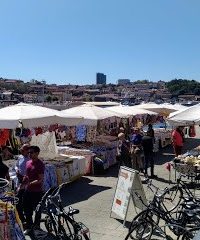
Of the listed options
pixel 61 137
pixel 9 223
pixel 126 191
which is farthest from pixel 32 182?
pixel 61 137

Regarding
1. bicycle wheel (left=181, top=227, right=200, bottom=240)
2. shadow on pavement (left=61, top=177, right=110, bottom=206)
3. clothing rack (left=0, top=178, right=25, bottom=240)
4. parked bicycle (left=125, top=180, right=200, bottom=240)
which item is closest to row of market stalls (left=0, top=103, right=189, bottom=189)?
shadow on pavement (left=61, top=177, right=110, bottom=206)

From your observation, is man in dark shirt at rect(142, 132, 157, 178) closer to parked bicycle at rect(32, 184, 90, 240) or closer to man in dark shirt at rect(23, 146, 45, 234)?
man in dark shirt at rect(23, 146, 45, 234)

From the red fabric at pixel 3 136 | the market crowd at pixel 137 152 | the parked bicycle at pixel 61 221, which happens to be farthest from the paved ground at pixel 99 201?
the red fabric at pixel 3 136

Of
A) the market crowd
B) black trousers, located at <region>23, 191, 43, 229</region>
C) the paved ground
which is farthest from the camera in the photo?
the market crowd

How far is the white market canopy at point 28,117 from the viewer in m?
11.4

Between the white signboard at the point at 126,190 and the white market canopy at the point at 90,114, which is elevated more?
the white market canopy at the point at 90,114

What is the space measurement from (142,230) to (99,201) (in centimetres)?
363

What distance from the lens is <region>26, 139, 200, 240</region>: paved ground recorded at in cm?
824

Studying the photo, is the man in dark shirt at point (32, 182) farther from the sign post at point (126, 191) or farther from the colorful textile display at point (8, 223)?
the colorful textile display at point (8, 223)

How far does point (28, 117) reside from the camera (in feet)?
38.1

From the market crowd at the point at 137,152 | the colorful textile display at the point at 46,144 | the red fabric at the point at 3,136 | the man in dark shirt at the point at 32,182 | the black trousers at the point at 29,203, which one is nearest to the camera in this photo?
the man in dark shirt at the point at 32,182

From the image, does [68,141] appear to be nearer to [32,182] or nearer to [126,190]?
[126,190]

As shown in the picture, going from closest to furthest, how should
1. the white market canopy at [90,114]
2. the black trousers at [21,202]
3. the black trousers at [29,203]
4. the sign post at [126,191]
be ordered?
the black trousers at [29,203] < the black trousers at [21,202] < the sign post at [126,191] < the white market canopy at [90,114]

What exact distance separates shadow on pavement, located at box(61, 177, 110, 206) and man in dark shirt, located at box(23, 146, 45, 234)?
7.77ft
